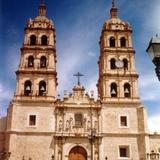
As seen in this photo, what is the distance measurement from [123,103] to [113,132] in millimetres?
2841

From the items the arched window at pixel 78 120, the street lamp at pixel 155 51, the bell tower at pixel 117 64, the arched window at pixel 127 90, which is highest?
the bell tower at pixel 117 64

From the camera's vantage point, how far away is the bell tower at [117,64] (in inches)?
1135

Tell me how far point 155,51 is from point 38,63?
24508mm

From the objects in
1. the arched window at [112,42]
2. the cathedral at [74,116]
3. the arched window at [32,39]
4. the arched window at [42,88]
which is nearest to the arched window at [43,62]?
the cathedral at [74,116]

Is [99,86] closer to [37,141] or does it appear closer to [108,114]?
[108,114]

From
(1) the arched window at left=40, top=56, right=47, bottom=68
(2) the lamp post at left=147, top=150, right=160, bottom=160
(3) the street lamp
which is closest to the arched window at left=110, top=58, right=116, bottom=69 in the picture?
(1) the arched window at left=40, top=56, right=47, bottom=68

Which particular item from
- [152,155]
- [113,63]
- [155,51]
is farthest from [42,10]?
[155,51]

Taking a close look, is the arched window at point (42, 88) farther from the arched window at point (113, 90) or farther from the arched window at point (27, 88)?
the arched window at point (113, 90)

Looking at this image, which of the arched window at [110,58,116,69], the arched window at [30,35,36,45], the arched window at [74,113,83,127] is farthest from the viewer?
the arched window at [30,35,36,45]

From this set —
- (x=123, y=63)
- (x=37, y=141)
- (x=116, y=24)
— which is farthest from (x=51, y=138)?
(x=116, y=24)

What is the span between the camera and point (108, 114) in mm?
27859

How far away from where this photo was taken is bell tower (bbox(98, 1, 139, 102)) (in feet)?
94.6

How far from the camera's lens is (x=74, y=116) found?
90.6ft

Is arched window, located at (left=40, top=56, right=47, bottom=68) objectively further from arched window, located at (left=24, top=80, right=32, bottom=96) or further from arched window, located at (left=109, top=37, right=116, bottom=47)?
arched window, located at (left=109, top=37, right=116, bottom=47)
